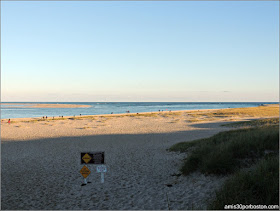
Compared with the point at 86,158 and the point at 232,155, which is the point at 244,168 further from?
the point at 86,158

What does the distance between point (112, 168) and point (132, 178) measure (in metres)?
2.35

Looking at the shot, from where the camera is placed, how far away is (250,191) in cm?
726

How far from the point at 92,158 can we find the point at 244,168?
21.5ft

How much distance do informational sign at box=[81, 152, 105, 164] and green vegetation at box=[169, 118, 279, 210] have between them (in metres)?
3.93

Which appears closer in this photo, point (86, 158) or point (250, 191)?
point (250, 191)

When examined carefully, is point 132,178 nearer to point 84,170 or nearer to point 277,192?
point 84,170

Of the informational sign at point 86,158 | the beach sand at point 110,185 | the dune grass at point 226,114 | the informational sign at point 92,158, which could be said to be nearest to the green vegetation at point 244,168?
the beach sand at point 110,185

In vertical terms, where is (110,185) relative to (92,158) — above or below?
below

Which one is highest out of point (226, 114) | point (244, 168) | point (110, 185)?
point (244, 168)

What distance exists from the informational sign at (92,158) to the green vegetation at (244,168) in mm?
3929

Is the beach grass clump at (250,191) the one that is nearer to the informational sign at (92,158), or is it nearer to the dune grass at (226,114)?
the informational sign at (92,158)

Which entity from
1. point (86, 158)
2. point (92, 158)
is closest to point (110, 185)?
point (92, 158)

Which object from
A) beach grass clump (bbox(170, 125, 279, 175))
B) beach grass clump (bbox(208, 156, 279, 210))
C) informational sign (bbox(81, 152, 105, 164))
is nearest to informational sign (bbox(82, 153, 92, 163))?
informational sign (bbox(81, 152, 105, 164))

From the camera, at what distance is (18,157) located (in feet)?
56.2
